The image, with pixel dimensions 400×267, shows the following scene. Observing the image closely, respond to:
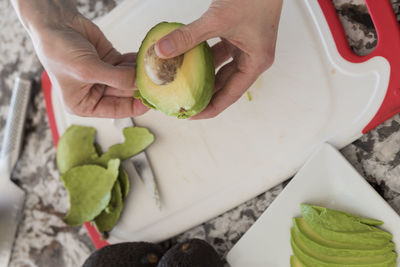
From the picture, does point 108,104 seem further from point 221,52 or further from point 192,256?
point 192,256

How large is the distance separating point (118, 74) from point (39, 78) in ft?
2.26

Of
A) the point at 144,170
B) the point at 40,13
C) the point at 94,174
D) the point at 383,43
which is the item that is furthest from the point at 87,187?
the point at 383,43

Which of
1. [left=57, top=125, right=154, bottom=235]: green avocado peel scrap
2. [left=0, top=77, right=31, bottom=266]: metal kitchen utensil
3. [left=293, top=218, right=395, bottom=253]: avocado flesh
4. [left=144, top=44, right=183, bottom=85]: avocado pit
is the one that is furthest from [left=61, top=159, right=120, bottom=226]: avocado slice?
[left=293, top=218, right=395, bottom=253]: avocado flesh

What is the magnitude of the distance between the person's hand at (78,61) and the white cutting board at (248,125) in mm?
172

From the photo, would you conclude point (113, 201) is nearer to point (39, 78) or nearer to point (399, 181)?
point (39, 78)

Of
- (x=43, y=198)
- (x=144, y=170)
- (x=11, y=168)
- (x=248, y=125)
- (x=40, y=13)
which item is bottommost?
(x=43, y=198)

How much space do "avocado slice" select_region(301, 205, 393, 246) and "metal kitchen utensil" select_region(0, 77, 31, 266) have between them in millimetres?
996

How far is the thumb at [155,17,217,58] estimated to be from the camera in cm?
70

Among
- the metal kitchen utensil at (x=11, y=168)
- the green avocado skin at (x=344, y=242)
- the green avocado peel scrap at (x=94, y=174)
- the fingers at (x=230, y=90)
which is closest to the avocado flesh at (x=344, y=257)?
the green avocado skin at (x=344, y=242)

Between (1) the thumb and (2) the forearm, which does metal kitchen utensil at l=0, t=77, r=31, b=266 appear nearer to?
(2) the forearm

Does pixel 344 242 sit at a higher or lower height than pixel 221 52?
lower

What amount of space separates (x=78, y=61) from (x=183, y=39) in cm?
26

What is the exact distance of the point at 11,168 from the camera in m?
1.33


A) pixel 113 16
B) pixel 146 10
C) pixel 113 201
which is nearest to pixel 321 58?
pixel 146 10
